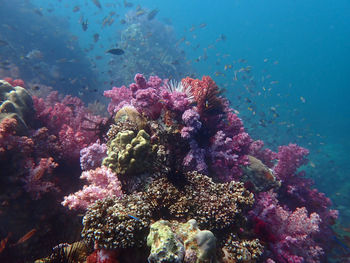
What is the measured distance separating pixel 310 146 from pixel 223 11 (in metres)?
142

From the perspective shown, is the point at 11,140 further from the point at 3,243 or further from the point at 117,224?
the point at 117,224

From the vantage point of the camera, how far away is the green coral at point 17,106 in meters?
4.43

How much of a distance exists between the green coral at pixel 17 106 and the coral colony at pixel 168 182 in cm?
3

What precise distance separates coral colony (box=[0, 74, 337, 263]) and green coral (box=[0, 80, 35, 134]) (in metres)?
0.03

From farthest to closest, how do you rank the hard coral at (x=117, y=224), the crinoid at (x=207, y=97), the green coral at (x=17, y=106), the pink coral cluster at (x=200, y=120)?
the crinoid at (x=207, y=97) < the green coral at (x=17, y=106) < the pink coral cluster at (x=200, y=120) < the hard coral at (x=117, y=224)

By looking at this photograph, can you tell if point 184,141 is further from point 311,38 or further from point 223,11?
point 311,38

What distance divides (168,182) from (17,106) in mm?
4489

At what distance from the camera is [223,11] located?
5472 inches

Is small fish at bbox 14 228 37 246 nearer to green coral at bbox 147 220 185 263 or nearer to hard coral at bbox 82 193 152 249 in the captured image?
hard coral at bbox 82 193 152 249

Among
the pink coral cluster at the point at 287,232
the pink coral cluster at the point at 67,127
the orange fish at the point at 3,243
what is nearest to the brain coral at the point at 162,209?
the pink coral cluster at the point at 287,232

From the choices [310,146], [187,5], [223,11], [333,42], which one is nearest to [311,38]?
[333,42]

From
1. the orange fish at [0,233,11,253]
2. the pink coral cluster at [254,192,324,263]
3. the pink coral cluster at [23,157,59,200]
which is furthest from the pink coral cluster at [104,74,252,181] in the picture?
the orange fish at [0,233,11,253]

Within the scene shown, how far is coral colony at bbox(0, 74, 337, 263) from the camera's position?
2.34 m

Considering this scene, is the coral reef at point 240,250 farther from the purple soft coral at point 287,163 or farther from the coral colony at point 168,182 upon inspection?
the purple soft coral at point 287,163
